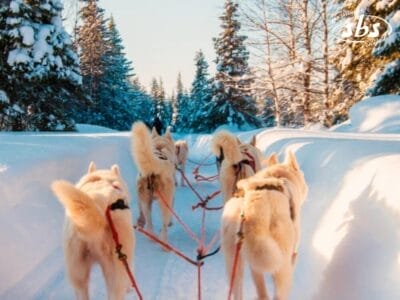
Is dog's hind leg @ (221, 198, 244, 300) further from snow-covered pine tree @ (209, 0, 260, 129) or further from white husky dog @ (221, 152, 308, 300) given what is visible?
snow-covered pine tree @ (209, 0, 260, 129)

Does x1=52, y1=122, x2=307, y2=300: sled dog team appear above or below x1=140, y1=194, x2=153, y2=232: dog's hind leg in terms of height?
above

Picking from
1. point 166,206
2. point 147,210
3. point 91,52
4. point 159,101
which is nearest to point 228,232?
point 166,206

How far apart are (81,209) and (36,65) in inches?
606

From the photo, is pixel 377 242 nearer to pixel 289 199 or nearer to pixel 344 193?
pixel 289 199

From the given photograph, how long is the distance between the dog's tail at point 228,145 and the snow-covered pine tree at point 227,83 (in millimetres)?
27563

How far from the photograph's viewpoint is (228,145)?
5.05 meters

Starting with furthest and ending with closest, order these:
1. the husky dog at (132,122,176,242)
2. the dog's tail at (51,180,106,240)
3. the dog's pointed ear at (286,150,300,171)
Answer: the husky dog at (132,122,176,242), the dog's pointed ear at (286,150,300,171), the dog's tail at (51,180,106,240)

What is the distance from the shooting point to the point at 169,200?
5.80m

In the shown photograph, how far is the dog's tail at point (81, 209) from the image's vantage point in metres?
2.61

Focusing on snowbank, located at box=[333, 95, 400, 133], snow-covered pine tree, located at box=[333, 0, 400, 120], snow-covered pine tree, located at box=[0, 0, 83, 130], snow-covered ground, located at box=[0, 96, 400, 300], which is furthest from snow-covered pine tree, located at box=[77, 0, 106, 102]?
snow-covered ground, located at box=[0, 96, 400, 300]

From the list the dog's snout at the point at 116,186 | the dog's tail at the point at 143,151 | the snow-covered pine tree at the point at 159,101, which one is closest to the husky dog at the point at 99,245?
the dog's snout at the point at 116,186

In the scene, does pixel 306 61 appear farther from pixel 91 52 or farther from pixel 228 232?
pixel 91 52

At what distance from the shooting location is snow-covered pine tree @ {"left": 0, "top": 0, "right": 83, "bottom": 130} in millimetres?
16109

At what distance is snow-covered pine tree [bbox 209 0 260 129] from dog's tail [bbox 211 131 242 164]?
27.6 meters
